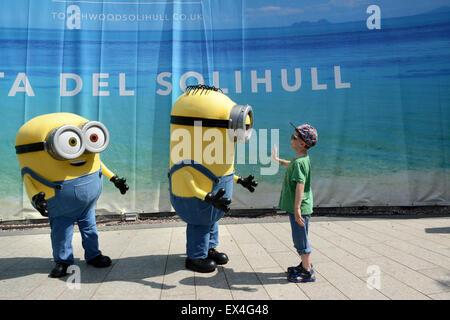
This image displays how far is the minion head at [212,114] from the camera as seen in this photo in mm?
2748

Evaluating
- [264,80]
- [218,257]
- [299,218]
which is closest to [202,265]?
[218,257]

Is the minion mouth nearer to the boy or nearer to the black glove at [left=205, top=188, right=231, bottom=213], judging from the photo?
the black glove at [left=205, top=188, right=231, bottom=213]

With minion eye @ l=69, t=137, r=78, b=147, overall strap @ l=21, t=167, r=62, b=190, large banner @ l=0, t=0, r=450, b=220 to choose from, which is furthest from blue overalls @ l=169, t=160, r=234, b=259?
large banner @ l=0, t=0, r=450, b=220

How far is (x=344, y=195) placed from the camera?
5.60 metres

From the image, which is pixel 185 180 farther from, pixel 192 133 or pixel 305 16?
pixel 305 16

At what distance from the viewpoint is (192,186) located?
8.90ft

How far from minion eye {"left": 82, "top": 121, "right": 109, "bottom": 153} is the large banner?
2324mm

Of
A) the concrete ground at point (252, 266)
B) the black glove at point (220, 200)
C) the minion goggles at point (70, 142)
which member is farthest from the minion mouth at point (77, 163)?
the black glove at point (220, 200)

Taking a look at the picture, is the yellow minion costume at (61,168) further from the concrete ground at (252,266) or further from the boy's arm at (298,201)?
the boy's arm at (298,201)

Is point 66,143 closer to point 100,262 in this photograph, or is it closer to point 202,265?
point 100,262

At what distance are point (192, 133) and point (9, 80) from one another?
14.0 feet

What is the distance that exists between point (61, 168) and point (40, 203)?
0.36m

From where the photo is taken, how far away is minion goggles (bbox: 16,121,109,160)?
270 cm

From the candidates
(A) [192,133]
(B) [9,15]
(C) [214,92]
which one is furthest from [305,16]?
(B) [9,15]
